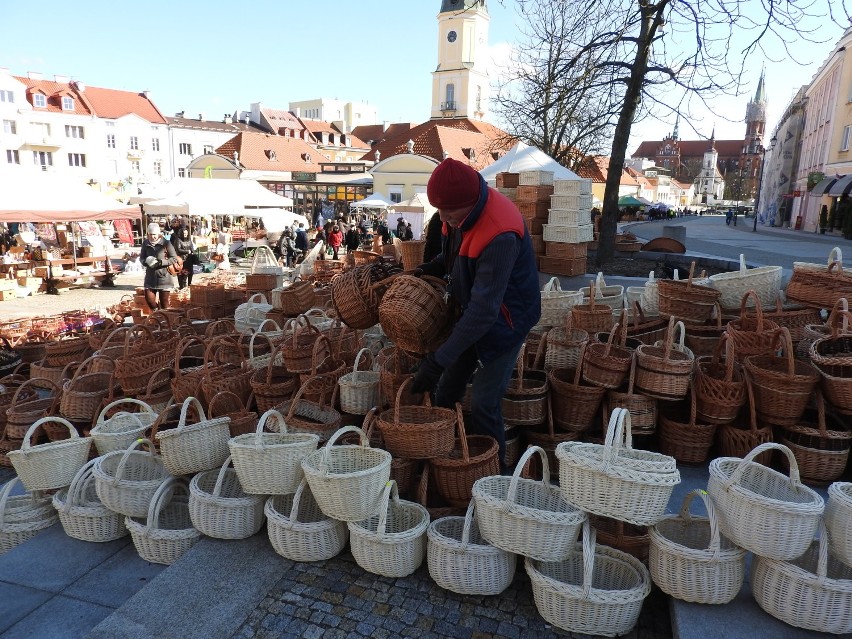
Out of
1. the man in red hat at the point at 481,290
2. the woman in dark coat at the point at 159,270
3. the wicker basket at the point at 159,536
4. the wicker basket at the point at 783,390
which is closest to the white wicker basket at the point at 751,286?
the wicker basket at the point at 783,390

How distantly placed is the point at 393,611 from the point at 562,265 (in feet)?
22.3

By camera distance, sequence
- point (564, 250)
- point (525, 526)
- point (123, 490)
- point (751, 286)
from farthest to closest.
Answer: point (564, 250)
point (751, 286)
point (123, 490)
point (525, 526)

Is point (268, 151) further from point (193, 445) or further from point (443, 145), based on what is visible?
point (193, 445)

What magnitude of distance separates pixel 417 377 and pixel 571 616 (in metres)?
1.26

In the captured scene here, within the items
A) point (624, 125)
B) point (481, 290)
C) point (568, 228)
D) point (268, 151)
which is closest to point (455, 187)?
point (481, 290)

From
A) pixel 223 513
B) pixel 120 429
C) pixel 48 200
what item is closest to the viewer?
pixel 223 513

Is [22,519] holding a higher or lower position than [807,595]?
lower

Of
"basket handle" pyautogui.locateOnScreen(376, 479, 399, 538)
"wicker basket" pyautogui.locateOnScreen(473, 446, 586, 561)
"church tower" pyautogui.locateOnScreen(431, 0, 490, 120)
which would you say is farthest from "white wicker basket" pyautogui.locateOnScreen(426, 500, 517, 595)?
"church tower" pyautogui.locateOnScreen(431, 0, 490, 120)

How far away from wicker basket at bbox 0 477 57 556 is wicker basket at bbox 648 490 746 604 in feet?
10.8

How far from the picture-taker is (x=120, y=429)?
3.60 metres

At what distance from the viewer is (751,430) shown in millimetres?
3256

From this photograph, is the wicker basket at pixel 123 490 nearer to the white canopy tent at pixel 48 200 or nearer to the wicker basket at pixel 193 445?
the wicker basket at pixel 193 445

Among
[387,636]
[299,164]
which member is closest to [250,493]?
[387,636]

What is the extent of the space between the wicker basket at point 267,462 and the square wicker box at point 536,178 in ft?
23.5
